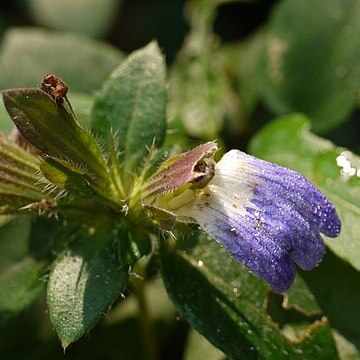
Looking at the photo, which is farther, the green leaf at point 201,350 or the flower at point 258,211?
the green leaf at point 201,350

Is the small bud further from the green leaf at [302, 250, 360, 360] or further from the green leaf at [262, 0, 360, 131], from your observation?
the green leaf at [262, 0, 360, 131]

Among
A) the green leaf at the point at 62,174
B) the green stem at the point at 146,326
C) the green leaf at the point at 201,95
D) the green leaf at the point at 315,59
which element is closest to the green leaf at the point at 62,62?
the green leaf at the point at 201,95

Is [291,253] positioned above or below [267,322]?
above

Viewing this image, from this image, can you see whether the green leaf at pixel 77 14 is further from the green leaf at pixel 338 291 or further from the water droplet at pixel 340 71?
the green leaf at pixel 338 291

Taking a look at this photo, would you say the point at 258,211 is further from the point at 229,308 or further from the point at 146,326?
the point at 146,326

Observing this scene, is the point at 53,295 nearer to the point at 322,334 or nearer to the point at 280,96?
the point at 322,334

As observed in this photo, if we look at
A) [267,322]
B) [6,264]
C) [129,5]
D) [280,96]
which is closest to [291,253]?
[267,322]

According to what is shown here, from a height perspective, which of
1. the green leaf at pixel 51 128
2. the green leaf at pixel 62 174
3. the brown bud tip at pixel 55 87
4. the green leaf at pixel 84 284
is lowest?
the green leaf at pixel 84 284
